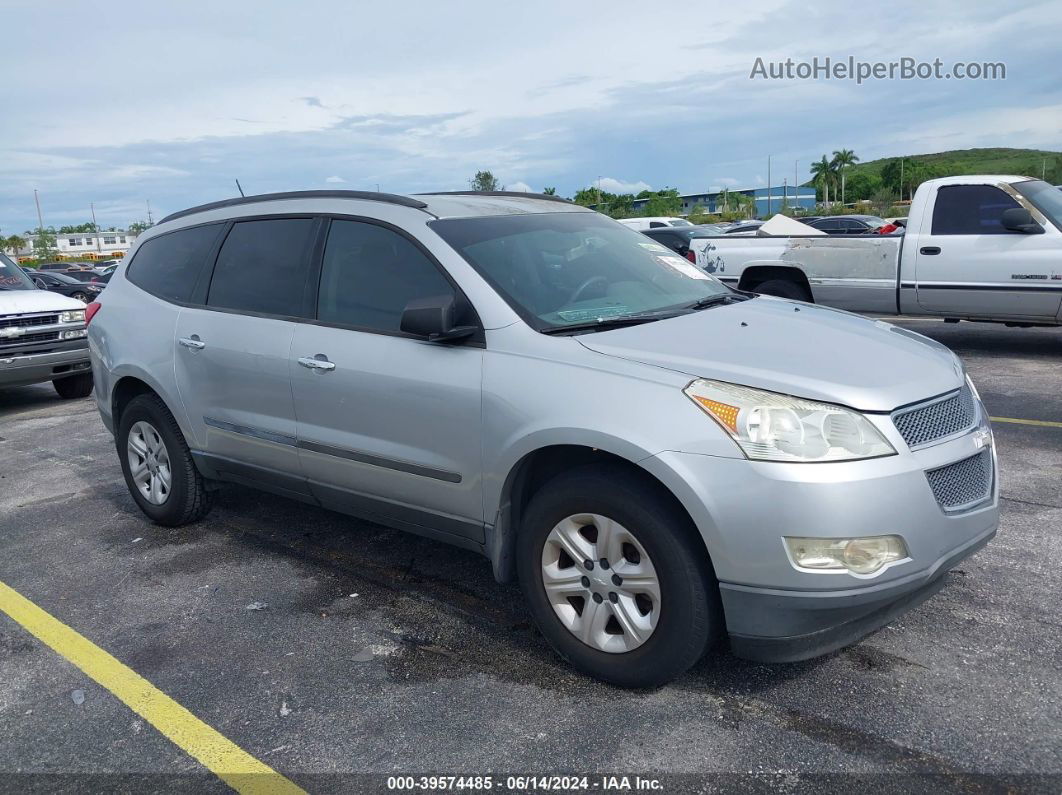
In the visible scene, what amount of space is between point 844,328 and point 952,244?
653cm

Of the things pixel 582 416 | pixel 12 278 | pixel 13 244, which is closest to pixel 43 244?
pixel 13 244

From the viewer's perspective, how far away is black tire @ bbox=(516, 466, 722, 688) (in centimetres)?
296

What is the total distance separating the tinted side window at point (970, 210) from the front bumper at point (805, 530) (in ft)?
23.8

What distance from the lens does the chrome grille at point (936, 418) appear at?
9.75 ft

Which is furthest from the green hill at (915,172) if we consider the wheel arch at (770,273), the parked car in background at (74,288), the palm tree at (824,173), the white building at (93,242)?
the white building at (93,242)

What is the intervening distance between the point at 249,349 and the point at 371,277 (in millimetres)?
795

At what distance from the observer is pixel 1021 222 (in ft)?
29.0

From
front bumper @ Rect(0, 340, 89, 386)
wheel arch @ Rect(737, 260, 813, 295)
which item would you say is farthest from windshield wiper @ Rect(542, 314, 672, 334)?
front bumper @ Rect(0, 340, 89, 386)

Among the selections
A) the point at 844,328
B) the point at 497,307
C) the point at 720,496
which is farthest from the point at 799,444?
the point at 497,307

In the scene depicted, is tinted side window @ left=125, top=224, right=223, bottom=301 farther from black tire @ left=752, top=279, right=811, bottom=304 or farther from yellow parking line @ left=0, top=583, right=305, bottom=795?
black tire @ left=752, top=279, right=811, bottom=304

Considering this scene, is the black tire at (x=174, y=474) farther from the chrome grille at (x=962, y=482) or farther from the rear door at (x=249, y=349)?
the chrome grille at (x=962, y=482)

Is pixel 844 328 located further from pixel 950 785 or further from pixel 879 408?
pixel 950 785

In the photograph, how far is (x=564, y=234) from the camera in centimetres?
430

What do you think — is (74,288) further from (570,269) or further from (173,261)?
(570,269)
